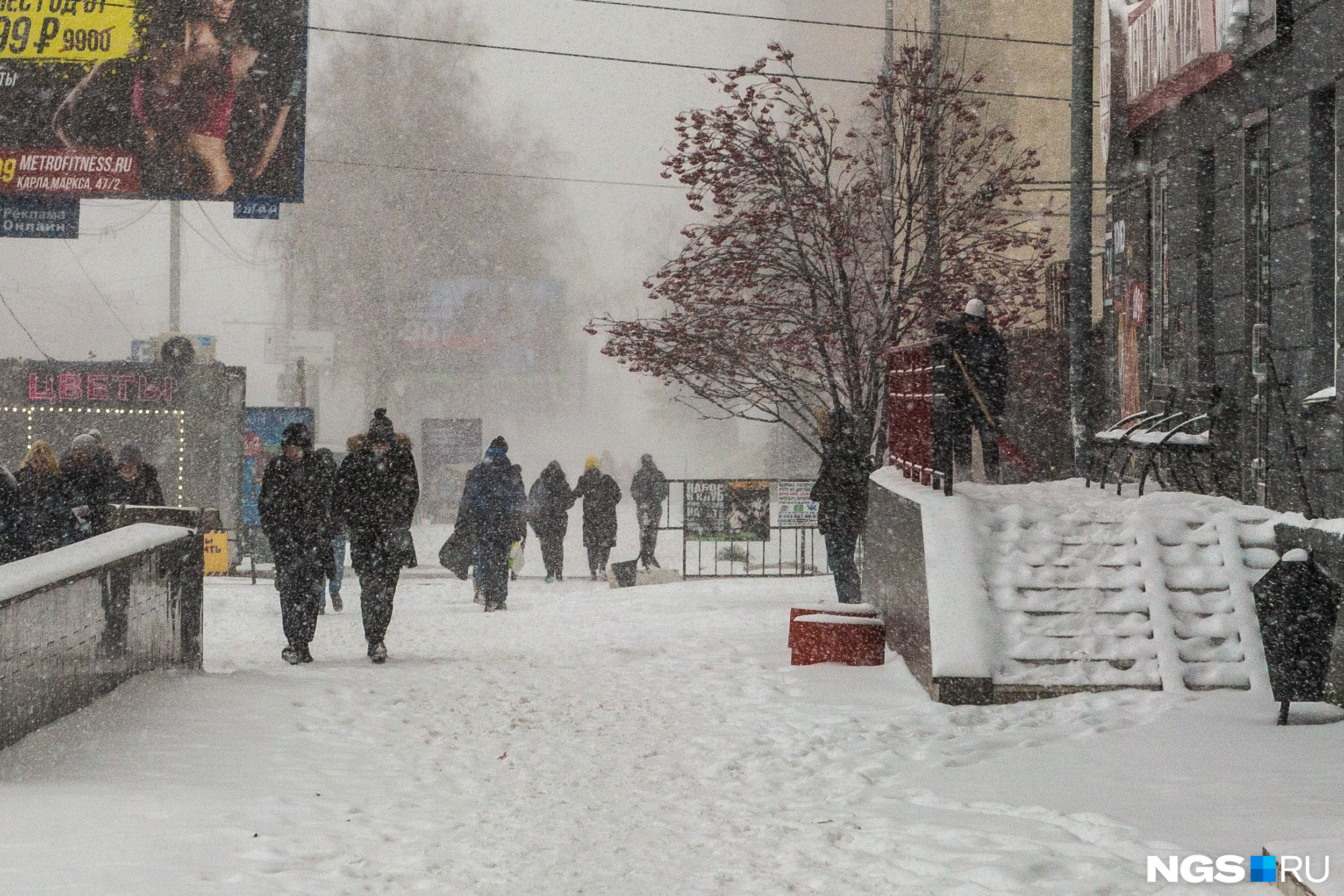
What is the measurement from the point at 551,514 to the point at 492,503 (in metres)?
4.44

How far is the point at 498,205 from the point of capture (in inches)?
1834

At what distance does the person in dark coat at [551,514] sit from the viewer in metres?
20.1

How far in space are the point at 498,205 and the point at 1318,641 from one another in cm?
4174

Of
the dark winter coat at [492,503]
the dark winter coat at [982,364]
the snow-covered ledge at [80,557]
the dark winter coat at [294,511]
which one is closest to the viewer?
the snow-covered ledge at [80,557]

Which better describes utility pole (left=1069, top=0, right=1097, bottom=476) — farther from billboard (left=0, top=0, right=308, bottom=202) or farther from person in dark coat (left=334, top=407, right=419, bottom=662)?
billboard (left=0, top=0, right=308, bottom=202)

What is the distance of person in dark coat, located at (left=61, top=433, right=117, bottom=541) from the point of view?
10773mm

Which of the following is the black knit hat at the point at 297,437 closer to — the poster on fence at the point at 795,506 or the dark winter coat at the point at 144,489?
the dark winter coat at the point at 144,489

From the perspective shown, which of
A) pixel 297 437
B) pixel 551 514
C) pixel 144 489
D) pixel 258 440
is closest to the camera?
pixel 297 437

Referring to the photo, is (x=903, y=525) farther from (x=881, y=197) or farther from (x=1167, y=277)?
(x=881, y=197)

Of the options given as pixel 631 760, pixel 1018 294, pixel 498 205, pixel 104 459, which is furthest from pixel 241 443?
pixel 498 205

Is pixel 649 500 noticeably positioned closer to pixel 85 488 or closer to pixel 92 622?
pixel 85 488

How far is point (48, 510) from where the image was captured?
1066 centimetres

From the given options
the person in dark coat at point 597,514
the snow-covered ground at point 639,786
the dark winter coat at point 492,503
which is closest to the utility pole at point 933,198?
the dark winter coat at point 492,503

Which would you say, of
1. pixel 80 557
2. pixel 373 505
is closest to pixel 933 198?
pixel 373 505
